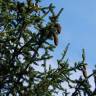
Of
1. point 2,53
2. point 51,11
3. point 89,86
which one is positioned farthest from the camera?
point 2,53

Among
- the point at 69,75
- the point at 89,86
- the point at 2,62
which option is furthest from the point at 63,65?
the point at 2,62

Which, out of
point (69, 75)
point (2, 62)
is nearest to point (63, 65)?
point (69, 75)

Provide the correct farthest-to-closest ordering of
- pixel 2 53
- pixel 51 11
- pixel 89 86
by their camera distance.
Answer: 1. pixel 2 53
2. pixel 51 11
3. pixel 89 86

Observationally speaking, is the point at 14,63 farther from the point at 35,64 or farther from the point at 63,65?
the point at 63,65

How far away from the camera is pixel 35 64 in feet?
31.3

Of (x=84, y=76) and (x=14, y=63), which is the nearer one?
(x=84, y=76)

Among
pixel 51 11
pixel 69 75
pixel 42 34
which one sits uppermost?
pixel 51 11

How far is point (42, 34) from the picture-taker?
8766 millimetres

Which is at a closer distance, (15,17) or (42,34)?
(42,34)

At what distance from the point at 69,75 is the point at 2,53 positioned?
2.20m

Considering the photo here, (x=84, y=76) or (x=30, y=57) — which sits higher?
(x=30, y=57)

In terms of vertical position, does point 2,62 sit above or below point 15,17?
below

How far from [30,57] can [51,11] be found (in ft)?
5.25

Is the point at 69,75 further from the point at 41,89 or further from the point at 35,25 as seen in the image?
the point at 35,25
